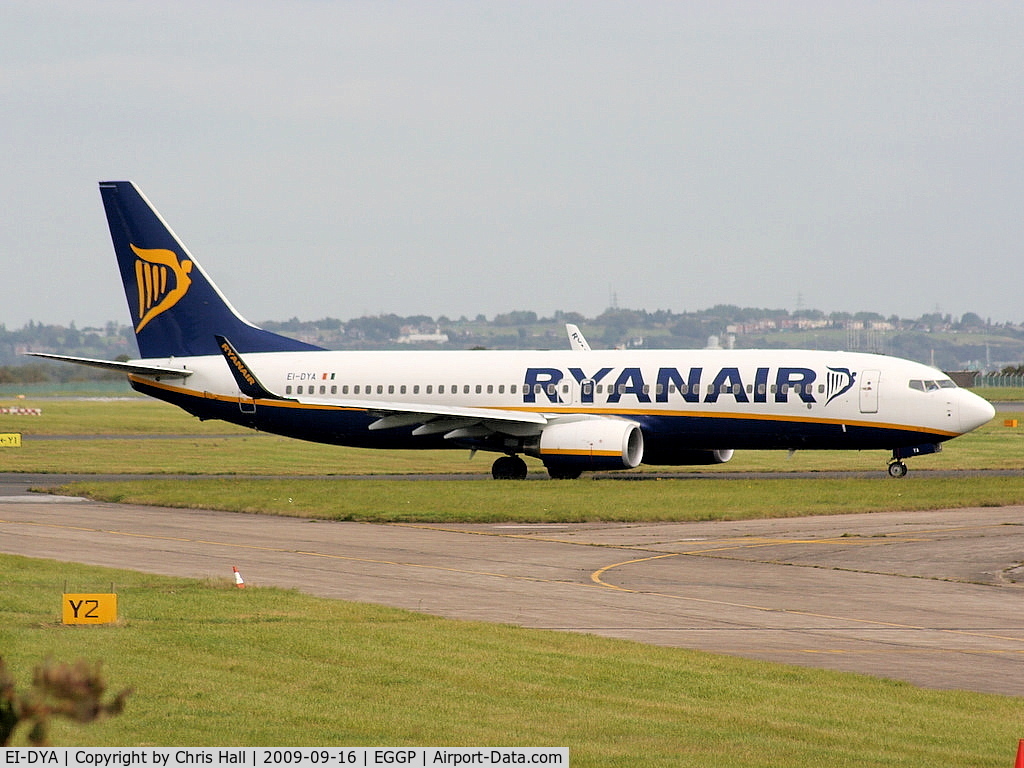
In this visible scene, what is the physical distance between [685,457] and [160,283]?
20.4m

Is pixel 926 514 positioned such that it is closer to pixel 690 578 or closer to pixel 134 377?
pixel 690 578

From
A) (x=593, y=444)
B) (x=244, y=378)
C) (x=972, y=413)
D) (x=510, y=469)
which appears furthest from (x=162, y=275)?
(x=972, y=413)

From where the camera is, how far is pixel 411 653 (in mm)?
16828

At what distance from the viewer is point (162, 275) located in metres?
51.9

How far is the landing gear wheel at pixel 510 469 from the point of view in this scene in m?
47.6

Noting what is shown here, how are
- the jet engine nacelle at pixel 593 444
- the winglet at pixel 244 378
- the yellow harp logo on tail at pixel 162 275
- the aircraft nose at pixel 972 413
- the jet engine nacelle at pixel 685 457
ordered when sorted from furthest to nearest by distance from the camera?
the yellow harp logo on tail at pixel 162 275 < the jet engine nacelle at pixel 685 457 < the winglet at pixel 244 378 < the jet engine nacelle at pixel 593 444 < the aircraft nose at pixel 972 413

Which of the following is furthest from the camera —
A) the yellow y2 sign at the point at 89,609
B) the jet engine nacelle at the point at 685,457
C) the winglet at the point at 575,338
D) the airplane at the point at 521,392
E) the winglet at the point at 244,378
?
the winglet at the point at 575,338

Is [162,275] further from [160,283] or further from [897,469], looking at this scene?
[897,469]

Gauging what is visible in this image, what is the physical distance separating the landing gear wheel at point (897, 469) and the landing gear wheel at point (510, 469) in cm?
1211

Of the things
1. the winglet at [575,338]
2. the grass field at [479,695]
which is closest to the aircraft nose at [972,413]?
the winglet at [575,338]

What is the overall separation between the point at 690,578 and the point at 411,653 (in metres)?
9.62

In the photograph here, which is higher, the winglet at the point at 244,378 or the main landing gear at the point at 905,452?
the winglet at the point at 244,378

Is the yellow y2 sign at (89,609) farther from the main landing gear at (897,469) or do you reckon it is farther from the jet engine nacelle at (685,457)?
the main landing gear at (897,469)

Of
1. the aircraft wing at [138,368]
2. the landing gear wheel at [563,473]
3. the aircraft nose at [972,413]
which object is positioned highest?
the aircraft wing at [138,368]
